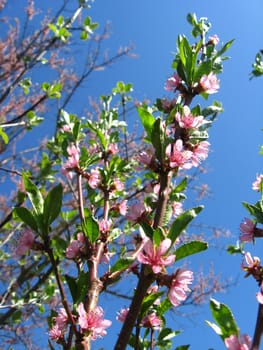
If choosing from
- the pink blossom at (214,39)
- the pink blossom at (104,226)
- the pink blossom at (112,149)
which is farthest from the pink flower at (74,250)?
the pink blossom at (214,39)

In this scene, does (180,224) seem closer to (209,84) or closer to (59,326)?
(59,326)

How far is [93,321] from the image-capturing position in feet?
3.43

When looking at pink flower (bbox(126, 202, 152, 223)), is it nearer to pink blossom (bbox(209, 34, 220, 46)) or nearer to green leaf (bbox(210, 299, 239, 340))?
green leaf (bbox(210, 299, 239, 340))

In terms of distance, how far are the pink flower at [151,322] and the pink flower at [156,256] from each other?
33 centimetres

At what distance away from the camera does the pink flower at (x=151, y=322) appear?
1.21 metres

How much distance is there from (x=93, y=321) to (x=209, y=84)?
981 millimetres

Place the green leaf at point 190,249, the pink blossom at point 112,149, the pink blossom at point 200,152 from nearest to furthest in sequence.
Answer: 1. the green leaf at point 190,249
2. the pink blossom at point 200,152
3. the pink blossom at point 112,149

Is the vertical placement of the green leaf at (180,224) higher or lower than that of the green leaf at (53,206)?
lower

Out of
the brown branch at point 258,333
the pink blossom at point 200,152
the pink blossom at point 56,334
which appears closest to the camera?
the brown branch at point 258,333

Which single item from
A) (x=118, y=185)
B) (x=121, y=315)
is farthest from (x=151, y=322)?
(x=118, y=185)

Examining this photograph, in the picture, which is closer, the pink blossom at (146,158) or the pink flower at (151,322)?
the pink flower at (151,322)

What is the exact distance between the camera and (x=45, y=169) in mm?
2828

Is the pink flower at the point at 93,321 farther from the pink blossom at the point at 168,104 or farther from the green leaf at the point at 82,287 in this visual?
the pink blossom at the point at 168,104

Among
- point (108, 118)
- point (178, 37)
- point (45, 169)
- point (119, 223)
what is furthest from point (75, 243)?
point (119, 223)
